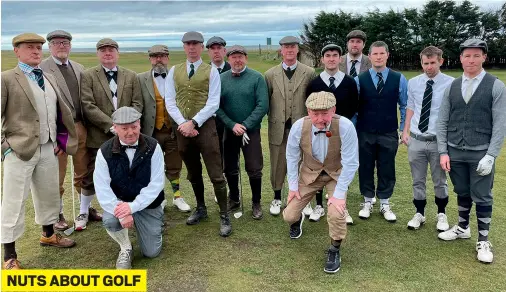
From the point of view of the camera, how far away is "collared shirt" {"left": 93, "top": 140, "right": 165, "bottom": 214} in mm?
4113

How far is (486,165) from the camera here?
409 centimetres

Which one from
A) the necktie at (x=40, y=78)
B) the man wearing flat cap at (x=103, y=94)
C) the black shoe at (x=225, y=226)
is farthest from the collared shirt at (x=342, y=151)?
the necktie at (x=40, y=78)

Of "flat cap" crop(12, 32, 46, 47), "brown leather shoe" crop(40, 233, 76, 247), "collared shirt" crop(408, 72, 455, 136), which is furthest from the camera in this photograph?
"collared shirt" crop(408, 72, 455, 136)

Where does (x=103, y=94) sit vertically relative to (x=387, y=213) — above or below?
above

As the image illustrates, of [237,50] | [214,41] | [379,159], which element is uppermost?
[214,41]


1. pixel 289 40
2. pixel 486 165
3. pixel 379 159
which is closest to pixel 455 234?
pixel 486 165

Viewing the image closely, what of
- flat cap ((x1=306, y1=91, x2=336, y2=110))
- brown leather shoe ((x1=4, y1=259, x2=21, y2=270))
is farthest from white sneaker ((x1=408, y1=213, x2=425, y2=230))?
brown leather shoe ((x1=4, y1=259, x2=21, y2=270))

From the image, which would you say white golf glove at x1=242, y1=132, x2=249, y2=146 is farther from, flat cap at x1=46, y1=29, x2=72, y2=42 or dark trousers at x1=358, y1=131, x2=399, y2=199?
flat cap at x1=46, y1=29, x2=72, y2=42

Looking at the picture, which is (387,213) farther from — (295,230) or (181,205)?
(181,205)

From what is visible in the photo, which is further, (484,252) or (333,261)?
(484,252)

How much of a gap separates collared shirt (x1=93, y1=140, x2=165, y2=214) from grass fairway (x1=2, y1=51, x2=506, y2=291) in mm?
675

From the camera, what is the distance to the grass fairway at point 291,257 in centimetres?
388

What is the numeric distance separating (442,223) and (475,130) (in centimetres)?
137

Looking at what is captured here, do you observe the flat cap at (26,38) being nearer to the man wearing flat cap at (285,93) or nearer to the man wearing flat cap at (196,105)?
the man wearing flat cap at (196,105)
